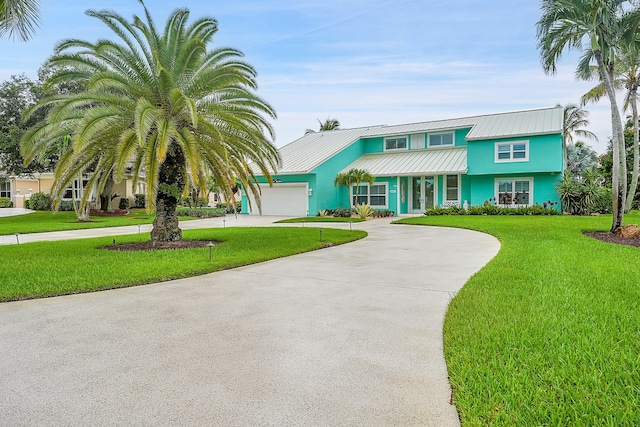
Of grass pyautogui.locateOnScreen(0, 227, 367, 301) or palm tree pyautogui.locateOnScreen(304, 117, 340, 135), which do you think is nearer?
grass pyautogui.locateOnScreen(0, 227, 367, 301)

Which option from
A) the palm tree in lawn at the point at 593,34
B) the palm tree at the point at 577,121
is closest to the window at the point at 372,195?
the palm tree in lawn at the point at 593,34

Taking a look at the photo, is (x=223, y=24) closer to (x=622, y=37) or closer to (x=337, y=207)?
(x=622, y=37)

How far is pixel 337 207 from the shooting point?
26.3 metres

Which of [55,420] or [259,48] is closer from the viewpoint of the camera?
[55,420]

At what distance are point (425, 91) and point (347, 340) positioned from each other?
21.8 metres

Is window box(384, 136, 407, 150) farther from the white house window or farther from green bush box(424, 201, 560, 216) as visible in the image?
green bush box(424, 201, 560, 216)

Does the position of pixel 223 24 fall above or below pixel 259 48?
below

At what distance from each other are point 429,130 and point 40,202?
30.7 m

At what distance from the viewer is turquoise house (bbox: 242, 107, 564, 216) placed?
22109 mm

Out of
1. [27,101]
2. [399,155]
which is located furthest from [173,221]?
[27,101]

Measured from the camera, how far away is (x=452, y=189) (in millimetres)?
24047

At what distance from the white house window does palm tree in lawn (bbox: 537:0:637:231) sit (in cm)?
1151

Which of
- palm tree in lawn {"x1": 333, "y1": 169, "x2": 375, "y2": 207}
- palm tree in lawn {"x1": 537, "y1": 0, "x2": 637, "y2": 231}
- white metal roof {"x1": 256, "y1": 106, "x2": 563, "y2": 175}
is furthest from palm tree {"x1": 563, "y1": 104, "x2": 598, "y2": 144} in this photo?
palm tree in lawn {"x1": 537, "y1": 0, "x2": 637, "y2": 231}

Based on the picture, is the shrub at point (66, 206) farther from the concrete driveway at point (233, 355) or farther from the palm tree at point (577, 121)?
the palm tree at point (577, 121)
